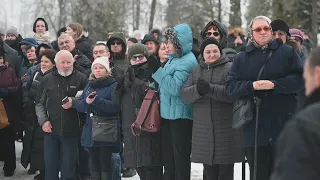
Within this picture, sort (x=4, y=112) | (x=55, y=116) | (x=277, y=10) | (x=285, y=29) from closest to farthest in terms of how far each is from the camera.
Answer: (x=285, y=29)
(x=55, y=116)
(x=4, y=112)
(x=277, y=10)

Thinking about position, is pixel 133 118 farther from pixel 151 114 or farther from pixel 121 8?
pixel 121 8

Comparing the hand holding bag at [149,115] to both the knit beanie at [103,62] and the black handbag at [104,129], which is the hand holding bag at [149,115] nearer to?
the black handbag at [104,129]

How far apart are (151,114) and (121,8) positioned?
116 ft

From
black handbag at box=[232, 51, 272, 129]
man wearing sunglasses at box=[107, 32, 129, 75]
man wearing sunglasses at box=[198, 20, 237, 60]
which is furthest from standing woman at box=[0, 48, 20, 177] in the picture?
black handbag at box=[232, 51, 272, 129]

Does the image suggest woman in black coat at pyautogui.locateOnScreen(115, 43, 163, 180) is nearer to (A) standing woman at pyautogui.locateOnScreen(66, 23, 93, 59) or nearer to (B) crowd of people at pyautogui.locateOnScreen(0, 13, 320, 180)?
(B) crowd of people at pyautogui.locateOnScreen(0, 13, 320, 180)

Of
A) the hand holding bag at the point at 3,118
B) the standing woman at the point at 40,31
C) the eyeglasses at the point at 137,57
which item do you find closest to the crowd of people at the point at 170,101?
the eyeglasses at the point at 137,57

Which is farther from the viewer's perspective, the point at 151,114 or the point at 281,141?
the point at 151,114

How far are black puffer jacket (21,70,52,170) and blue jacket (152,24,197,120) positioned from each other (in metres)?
2.16

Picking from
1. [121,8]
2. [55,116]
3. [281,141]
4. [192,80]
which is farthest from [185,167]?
[121,8]

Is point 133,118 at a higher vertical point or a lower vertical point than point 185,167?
higher

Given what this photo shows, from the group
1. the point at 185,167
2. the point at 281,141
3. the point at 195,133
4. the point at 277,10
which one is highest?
the point at 277,10

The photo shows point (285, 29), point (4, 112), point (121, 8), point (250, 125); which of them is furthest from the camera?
point (121, 8)

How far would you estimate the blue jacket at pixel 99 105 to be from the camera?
6297mm

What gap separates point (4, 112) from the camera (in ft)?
26.5
